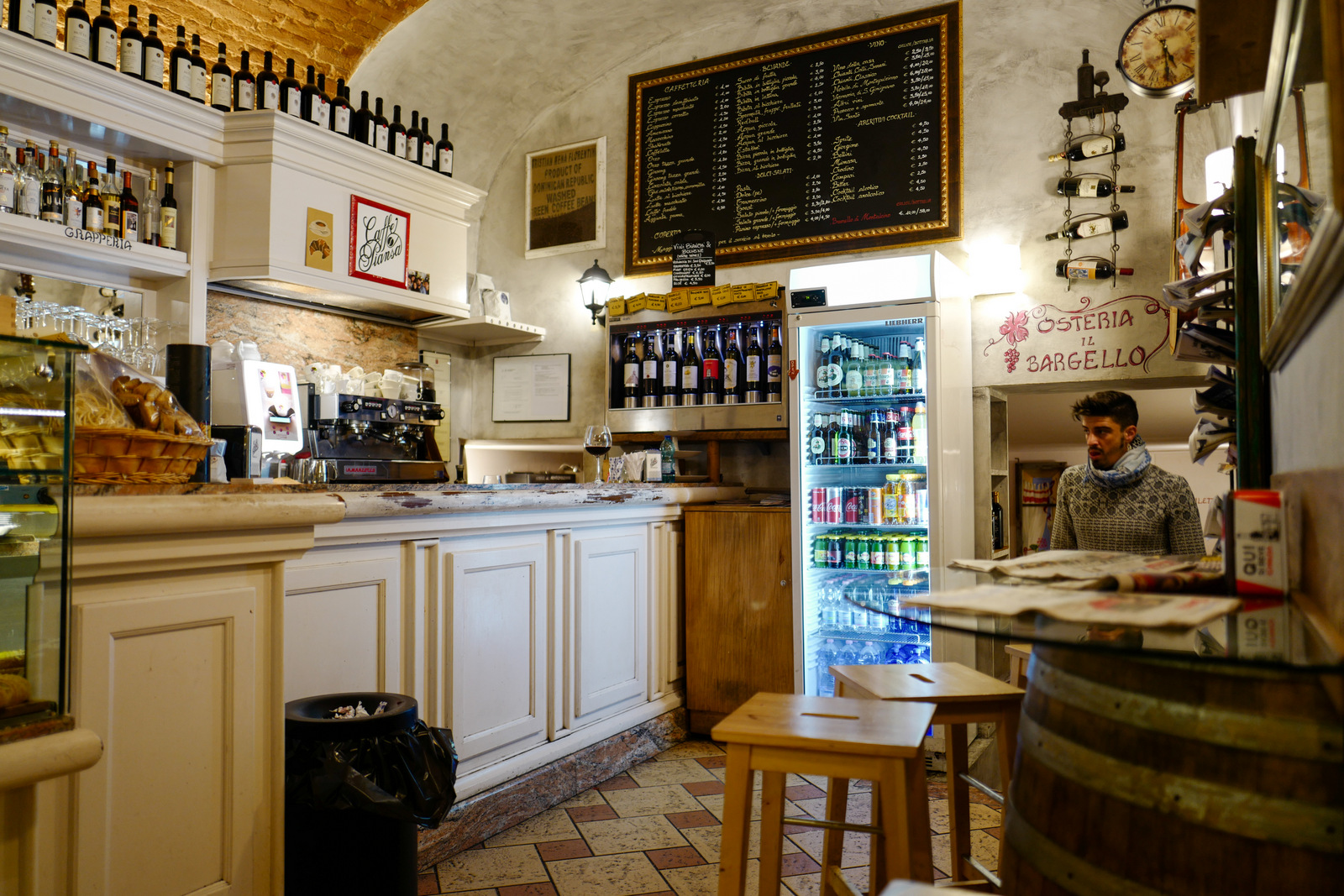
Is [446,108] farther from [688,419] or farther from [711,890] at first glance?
[711,890]

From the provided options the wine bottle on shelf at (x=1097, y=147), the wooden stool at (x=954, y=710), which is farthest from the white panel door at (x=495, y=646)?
the wine bottle on shelf at (x=1097, y=147)

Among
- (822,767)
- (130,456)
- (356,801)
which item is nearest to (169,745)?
(356,801)

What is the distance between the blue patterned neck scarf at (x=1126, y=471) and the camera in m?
3.14

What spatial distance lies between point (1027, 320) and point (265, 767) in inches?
145

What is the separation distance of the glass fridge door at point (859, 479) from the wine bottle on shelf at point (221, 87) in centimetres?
291

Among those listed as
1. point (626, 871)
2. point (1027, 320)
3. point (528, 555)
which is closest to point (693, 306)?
point (1027, 320)

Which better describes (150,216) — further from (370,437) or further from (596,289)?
(596,289)

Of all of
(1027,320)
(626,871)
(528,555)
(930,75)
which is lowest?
(626,871)

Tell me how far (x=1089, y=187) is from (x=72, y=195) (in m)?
4.40

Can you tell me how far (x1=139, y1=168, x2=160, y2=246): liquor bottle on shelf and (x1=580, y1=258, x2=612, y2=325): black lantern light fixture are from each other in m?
2.18

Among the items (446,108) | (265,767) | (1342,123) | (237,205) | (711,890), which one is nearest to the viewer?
(1342,123)

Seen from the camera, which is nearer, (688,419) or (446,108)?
(688,419)

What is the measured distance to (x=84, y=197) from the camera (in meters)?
3.68

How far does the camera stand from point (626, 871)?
8.86 ft
